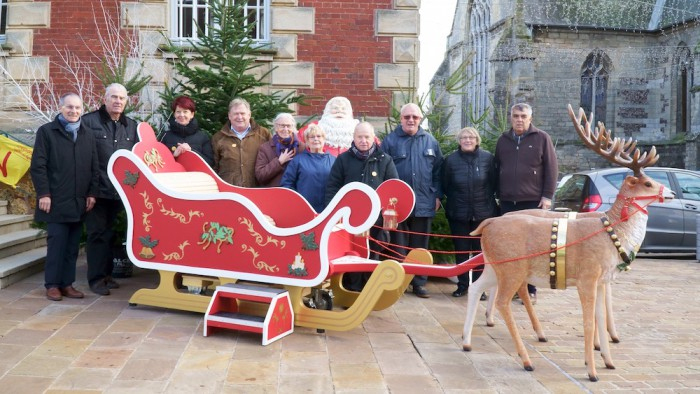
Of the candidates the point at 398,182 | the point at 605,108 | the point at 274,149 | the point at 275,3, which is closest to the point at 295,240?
the point at 398,182

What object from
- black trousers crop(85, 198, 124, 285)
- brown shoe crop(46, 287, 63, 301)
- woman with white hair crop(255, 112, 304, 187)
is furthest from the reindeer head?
brown shoe crop(46, 287, 63, 301)

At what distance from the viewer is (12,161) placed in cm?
865

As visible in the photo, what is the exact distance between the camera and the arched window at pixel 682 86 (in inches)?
1185

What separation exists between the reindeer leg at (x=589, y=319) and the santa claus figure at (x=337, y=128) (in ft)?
9.82

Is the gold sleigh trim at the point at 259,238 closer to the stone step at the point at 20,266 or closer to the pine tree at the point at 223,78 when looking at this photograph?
the pine tree at the point at 223,78

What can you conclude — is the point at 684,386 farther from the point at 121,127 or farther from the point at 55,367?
the point at 121,127

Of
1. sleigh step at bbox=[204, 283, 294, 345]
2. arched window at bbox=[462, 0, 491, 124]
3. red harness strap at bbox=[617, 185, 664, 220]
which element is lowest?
sleigh step at bbox=[204, 283, 294, 345]

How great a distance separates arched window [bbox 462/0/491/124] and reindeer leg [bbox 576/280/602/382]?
1146 inches

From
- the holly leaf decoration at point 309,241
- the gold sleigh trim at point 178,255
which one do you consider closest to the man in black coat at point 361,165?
the holly leaf decoration at point 309,241

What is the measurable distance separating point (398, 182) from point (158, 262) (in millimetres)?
2132

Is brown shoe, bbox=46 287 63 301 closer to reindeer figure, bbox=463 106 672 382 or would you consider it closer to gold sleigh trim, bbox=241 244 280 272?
gold sleigh trim, bbox=241 244 280 272

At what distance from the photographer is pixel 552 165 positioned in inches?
261

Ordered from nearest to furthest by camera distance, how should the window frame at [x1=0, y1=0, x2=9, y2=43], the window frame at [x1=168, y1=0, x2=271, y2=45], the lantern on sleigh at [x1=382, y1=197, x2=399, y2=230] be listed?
the lantern on sleigh at [x1=382, y1=197, x2=399, y2=230], the window frame at [x1=168, y1=0, x2=271, y2=45], the window frame at [x1=0, y1=0, x2=9, y2=43]

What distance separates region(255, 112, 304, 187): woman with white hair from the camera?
6.70 metres
